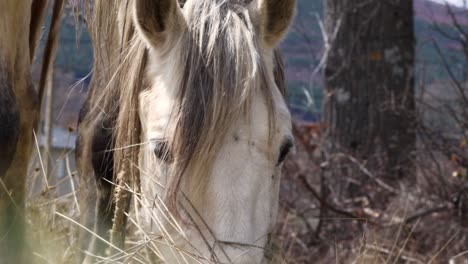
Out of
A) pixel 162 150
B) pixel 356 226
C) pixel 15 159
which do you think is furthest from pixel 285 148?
pixel 356 226

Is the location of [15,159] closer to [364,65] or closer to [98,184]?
[98,184]

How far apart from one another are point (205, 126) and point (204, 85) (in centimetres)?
16

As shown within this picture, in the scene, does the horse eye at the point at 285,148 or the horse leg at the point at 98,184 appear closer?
the horse eye at the point at 285,148

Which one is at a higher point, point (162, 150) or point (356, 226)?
point (162, 150)

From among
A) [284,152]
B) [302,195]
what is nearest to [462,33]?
[302,195]

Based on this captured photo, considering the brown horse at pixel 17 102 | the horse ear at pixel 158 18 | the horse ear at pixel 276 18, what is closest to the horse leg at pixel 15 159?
the brown horse at pixel 17 102

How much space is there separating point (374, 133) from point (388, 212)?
0.95 metres

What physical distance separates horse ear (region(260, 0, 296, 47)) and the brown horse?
972mm

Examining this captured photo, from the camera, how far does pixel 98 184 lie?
403 centimetres

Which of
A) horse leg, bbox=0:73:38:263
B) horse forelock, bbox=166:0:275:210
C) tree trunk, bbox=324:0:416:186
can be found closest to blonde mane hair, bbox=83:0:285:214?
horse forelock, bbox=166:0:275:210

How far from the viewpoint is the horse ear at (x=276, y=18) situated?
10.4ft

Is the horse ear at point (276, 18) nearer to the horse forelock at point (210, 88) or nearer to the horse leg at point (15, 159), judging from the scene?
the horse forelock at point (210, 88)

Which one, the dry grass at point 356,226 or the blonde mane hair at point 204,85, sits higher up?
the blonde mane hair at point 204,85

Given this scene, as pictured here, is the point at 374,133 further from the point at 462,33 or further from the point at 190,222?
the point at 190,222
